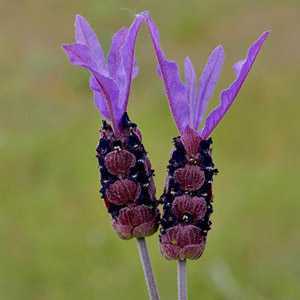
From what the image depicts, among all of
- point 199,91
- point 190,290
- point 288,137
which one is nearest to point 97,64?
point 199,91

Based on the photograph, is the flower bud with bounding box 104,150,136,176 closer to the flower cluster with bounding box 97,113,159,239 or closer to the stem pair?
the flower cluster with bounding box 97,113,159,239

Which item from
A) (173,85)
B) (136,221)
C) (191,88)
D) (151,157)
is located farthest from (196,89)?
(151,157)

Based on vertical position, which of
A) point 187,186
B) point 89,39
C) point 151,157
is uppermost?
point 151,157

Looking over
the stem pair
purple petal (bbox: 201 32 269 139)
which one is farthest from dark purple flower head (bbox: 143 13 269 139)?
the stem pair

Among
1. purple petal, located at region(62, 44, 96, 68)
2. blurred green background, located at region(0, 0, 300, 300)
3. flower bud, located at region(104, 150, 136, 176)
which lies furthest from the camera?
blurred green background, located at region(0, 0, 300, 300)

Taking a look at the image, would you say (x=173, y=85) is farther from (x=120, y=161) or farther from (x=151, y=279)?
(x=151, y=279)

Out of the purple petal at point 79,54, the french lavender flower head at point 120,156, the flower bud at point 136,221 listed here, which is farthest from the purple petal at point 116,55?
the flower bud at point 136,221
